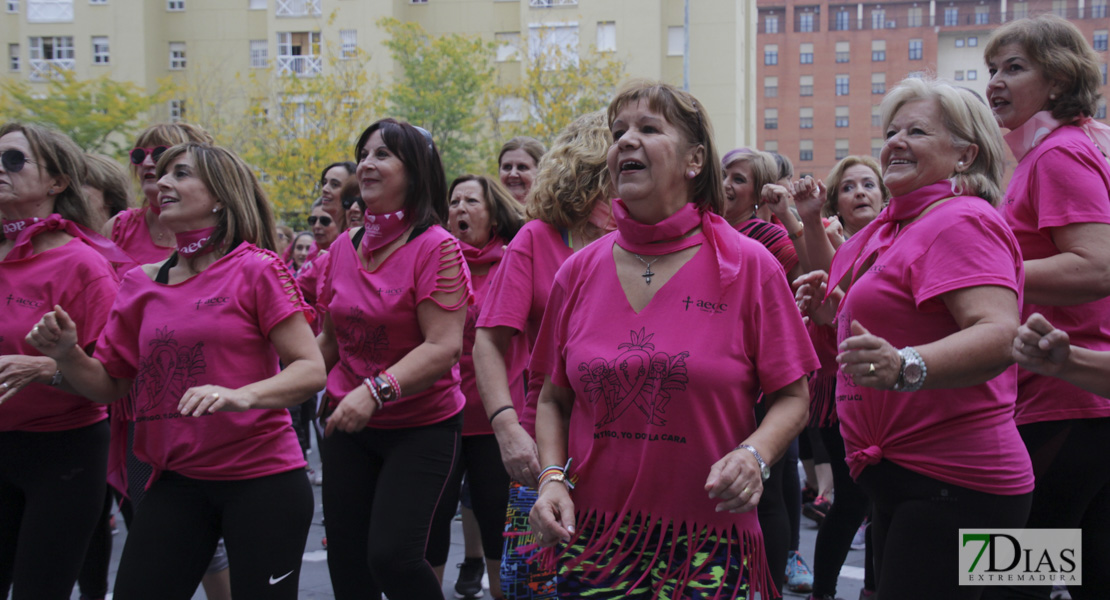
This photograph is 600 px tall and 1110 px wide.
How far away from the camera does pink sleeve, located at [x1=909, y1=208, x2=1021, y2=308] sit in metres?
2.48

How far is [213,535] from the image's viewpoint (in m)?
3.36

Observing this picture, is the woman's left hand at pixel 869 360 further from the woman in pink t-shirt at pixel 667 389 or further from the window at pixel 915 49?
the window at pixel 915 49

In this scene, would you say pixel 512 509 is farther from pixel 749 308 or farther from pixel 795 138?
pixel 795 138

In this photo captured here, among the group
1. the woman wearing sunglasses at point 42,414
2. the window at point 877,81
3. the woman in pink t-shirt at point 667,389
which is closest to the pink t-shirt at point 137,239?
the woman wearing sunglasses at point 42,414

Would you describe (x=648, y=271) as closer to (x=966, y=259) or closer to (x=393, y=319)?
(x=966, y=259)

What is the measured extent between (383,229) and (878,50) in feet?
279

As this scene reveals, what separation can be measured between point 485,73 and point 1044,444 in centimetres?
3175

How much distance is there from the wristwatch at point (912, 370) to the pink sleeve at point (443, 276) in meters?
2.03

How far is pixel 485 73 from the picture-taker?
33.3 m

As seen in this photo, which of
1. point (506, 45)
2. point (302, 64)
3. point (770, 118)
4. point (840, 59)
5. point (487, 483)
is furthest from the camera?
point (770, 118)

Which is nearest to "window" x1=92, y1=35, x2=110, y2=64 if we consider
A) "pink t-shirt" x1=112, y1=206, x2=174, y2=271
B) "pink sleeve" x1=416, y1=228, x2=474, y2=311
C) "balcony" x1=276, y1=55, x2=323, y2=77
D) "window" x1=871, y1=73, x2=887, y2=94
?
"balcony" x1=276, y1=55, x2=323, y2=77

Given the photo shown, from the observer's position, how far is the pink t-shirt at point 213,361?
10.8 feet

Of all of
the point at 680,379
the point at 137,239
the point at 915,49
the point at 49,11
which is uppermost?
the point at 915,49

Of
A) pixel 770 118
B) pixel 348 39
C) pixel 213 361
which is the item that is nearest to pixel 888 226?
pixel 213 361
